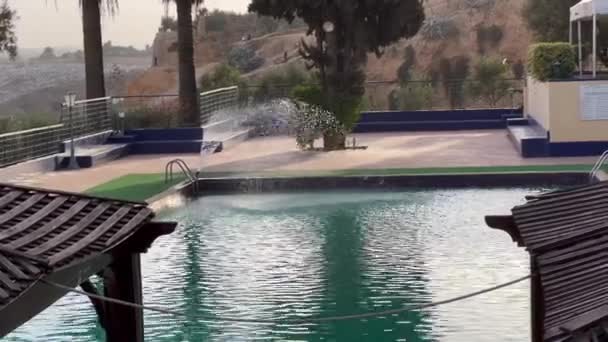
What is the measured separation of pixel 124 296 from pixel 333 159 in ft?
48.3

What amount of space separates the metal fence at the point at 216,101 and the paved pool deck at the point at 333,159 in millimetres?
1827

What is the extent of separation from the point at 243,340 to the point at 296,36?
181 ft

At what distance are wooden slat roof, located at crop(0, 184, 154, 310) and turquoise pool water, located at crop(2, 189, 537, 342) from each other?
248cm

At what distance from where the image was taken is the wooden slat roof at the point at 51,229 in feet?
17.0

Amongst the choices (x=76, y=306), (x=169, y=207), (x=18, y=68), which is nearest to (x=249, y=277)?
(x=76, y=306)

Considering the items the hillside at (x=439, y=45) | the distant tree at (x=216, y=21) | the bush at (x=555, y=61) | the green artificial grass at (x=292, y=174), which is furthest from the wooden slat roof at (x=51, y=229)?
the distant tree at (x=216, y=21)

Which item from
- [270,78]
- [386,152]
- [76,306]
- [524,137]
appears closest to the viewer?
[76,306]

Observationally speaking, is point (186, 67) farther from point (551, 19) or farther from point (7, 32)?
point (551, 19)

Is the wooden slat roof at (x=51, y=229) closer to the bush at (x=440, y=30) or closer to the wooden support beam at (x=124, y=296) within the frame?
the wooden support beam at (x=124, y=296)

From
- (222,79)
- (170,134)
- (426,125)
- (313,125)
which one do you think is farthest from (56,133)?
(222,79)

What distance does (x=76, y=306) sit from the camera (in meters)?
10.3

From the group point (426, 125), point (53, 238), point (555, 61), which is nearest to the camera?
point (53, 238)

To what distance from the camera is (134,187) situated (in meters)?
17.8

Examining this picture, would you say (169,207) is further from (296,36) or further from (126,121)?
(296,36)
